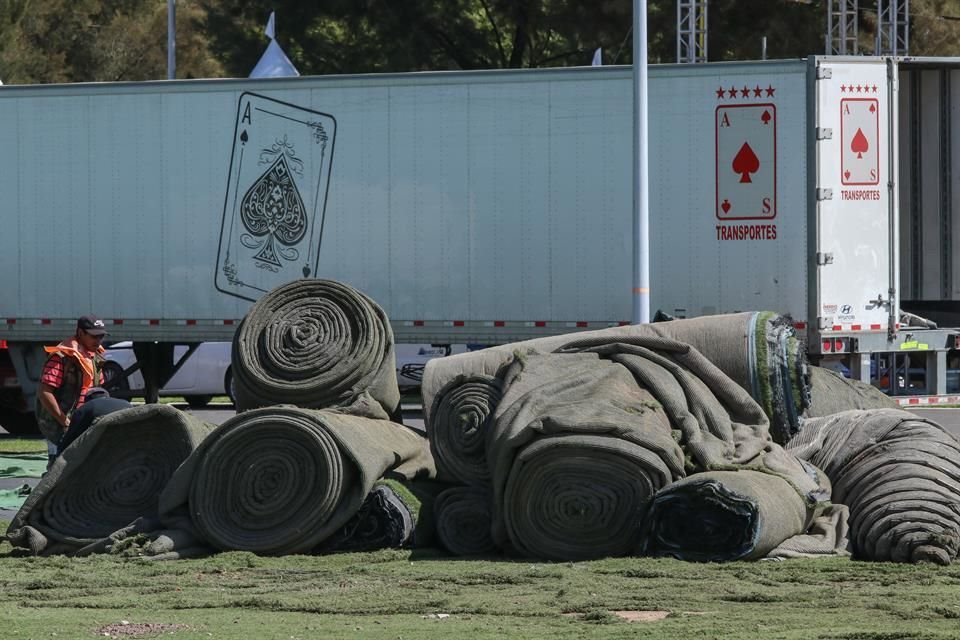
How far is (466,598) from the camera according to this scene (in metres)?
8.26

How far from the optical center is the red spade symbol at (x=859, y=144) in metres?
17.5

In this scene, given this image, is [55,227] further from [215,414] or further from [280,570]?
[280,570]

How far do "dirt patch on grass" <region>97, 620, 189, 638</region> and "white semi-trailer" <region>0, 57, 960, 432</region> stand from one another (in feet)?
36.9

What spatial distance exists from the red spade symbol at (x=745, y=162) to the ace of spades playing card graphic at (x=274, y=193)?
480 centimetres

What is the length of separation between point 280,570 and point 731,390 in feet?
10.7

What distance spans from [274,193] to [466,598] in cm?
1206

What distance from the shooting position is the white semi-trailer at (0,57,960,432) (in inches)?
698

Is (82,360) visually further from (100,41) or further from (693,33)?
(100,41)

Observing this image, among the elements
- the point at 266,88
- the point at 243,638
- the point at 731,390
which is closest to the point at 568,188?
the point at 266,88

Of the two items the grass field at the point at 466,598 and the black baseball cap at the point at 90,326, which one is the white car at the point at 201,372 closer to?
the black baseball cap at the point at 90,326

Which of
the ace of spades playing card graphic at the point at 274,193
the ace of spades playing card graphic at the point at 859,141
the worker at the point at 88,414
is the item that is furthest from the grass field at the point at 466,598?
the ace of spades playing card graphic at the point at 274,193

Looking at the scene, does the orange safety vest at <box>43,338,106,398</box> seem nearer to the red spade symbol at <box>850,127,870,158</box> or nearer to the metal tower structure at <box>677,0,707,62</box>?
the red spade symbol at <box>850,127,870,158</box>

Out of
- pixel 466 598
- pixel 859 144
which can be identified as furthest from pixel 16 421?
pixel 466 598

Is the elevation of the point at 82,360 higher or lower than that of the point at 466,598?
higher
